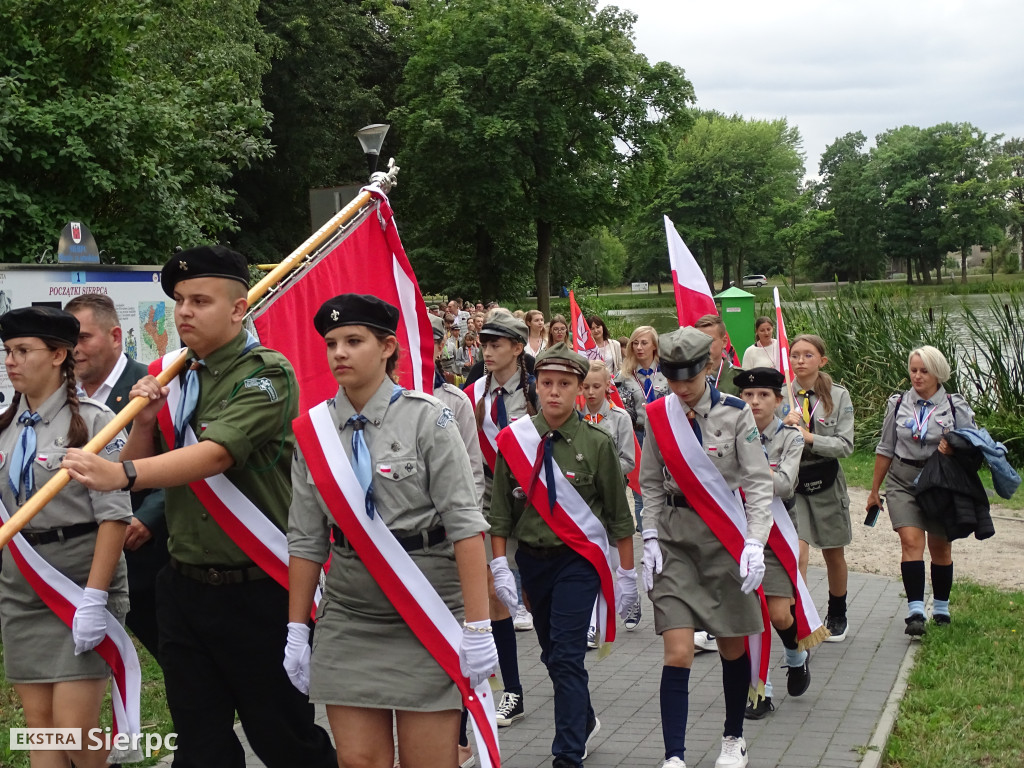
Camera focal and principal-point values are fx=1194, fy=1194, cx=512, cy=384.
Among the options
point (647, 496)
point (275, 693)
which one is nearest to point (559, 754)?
point (647, 496)

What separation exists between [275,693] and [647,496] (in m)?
2.40

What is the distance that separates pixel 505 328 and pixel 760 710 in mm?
2619

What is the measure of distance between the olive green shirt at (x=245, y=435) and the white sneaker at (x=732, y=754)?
2664mm

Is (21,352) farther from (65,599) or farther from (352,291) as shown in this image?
(352,291)

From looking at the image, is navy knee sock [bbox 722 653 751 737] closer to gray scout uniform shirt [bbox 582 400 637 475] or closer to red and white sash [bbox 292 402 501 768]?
red and white sash [bbox 292 402 501 768]

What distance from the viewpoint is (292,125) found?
39.3 meters

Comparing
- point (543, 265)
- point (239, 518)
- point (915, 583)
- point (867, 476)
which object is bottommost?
point (867, 476)

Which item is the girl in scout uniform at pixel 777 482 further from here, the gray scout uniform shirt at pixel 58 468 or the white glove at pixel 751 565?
the gray scout uniform shirt at pixel 58 468

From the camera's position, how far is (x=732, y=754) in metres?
5.78

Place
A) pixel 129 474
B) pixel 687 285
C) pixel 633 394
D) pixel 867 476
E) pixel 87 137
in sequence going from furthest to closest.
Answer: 1. pixel 867 476
2. pixel 87 137
3. pixel 633 394
4. pixel 687 285
5. pixel 129 474

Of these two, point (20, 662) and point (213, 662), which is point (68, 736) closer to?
point (20, 662)

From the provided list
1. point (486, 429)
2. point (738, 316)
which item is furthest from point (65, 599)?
point (738, 316)

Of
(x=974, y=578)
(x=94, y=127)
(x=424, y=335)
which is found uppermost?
(x=94, y=127)

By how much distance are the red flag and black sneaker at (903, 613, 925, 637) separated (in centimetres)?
428
